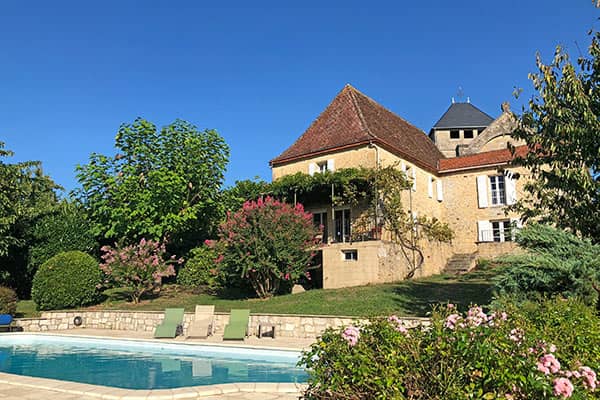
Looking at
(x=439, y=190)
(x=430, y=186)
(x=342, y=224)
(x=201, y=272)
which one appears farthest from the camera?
(x=439, y=190)

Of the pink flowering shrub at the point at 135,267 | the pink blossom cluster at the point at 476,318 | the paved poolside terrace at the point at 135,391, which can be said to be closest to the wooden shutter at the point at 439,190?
the pink flowering shrub at the point at 135,267

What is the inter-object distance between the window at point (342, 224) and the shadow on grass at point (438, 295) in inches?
217

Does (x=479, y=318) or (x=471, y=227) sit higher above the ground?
(x=471, y=227)

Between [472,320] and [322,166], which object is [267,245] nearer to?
[322,166]

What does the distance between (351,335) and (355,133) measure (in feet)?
64.6

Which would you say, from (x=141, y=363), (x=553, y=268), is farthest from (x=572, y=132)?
(x=141, y=363)

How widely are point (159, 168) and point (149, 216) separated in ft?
8.67

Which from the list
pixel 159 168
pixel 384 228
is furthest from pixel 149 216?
pixel 384 228

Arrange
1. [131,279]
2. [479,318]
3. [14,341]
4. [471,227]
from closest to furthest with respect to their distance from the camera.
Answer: [479,318], [14,341], [131,279], [471,227]

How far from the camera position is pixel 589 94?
28.0 ft

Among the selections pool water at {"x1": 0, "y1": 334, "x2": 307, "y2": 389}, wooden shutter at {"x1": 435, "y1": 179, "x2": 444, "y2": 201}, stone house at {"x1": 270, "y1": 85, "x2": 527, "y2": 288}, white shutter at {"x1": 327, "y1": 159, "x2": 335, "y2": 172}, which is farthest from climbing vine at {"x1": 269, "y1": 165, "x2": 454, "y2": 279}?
pool water at {"x1": 0, "y1": 334, "x2": 307, "y2": 389}

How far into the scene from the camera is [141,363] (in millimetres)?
10875

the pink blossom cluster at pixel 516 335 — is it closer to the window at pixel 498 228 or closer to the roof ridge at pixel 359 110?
the roof ridge at pixel 359 110

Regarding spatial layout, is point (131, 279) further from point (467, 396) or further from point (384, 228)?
point (467, 396)
